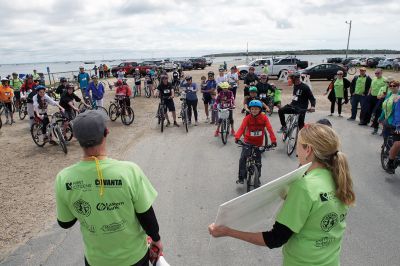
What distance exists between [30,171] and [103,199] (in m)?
6.67

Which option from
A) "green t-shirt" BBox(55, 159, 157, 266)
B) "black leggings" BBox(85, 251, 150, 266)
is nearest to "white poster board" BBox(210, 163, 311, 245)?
"green t-shirt" BBox(55, 159, 157, 266)

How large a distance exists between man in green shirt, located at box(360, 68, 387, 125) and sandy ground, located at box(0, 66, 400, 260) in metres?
5.12

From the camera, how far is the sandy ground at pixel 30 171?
16.6 ft

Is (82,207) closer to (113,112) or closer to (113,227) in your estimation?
(113,227)

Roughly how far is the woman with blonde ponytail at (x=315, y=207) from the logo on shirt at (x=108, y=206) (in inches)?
27.2

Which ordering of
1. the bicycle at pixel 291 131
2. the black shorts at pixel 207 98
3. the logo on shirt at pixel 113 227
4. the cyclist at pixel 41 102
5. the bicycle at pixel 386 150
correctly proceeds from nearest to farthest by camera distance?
the logo on shirt at pixel 113 227
the bicycle at pixel 386 150
the bicycle at pixel 291 131
the cyclist at pixel 41 102
the black shorts at pixel 207 98

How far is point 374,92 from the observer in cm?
1110

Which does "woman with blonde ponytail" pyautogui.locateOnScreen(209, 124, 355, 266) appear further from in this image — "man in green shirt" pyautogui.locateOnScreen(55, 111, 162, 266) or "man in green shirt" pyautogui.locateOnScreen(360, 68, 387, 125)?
"man in green shirt" pyautogui.locateOnScreen(360, 68, 387, 125)

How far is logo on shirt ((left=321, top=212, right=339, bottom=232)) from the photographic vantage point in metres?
1.88

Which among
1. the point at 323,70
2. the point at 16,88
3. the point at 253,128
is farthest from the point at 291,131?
the point at 323,70

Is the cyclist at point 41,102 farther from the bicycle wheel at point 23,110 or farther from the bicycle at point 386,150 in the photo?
the bicycle at point 386,150

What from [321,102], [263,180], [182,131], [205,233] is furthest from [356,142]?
[321,102]

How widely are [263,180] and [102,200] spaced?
500 cm

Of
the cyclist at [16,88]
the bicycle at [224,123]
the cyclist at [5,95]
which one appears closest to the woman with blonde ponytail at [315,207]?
the bicycle at [224,123]
